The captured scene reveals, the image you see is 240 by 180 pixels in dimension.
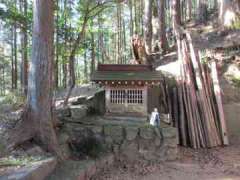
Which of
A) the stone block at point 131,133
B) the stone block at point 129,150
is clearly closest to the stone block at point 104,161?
the stone block at point 129,150

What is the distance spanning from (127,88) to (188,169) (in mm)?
2658

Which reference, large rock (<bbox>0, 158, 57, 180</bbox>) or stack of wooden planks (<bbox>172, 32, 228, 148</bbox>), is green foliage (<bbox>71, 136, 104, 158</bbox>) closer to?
large rock (<bbox>0, 158, 57, 180</bbox>)

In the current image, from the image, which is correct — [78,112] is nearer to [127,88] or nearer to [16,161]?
[127,88]

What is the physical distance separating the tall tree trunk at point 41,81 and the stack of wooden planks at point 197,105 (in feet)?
13.0

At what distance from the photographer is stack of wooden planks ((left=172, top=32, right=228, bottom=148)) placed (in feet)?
24.4

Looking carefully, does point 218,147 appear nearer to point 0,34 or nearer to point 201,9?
point 201,9

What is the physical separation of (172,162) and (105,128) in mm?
1770

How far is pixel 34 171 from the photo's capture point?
3.92m

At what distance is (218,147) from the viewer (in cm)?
739

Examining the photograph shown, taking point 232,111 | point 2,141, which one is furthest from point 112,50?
point 2,141

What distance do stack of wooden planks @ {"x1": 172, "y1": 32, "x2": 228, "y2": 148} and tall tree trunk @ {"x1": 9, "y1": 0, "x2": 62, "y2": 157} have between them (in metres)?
3.95

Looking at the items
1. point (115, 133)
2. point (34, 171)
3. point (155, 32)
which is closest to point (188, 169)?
point (115, 133)

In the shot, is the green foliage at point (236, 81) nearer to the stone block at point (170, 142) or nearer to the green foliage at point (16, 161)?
the stone block at point (170, 142)

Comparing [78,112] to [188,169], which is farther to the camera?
[78,112]
